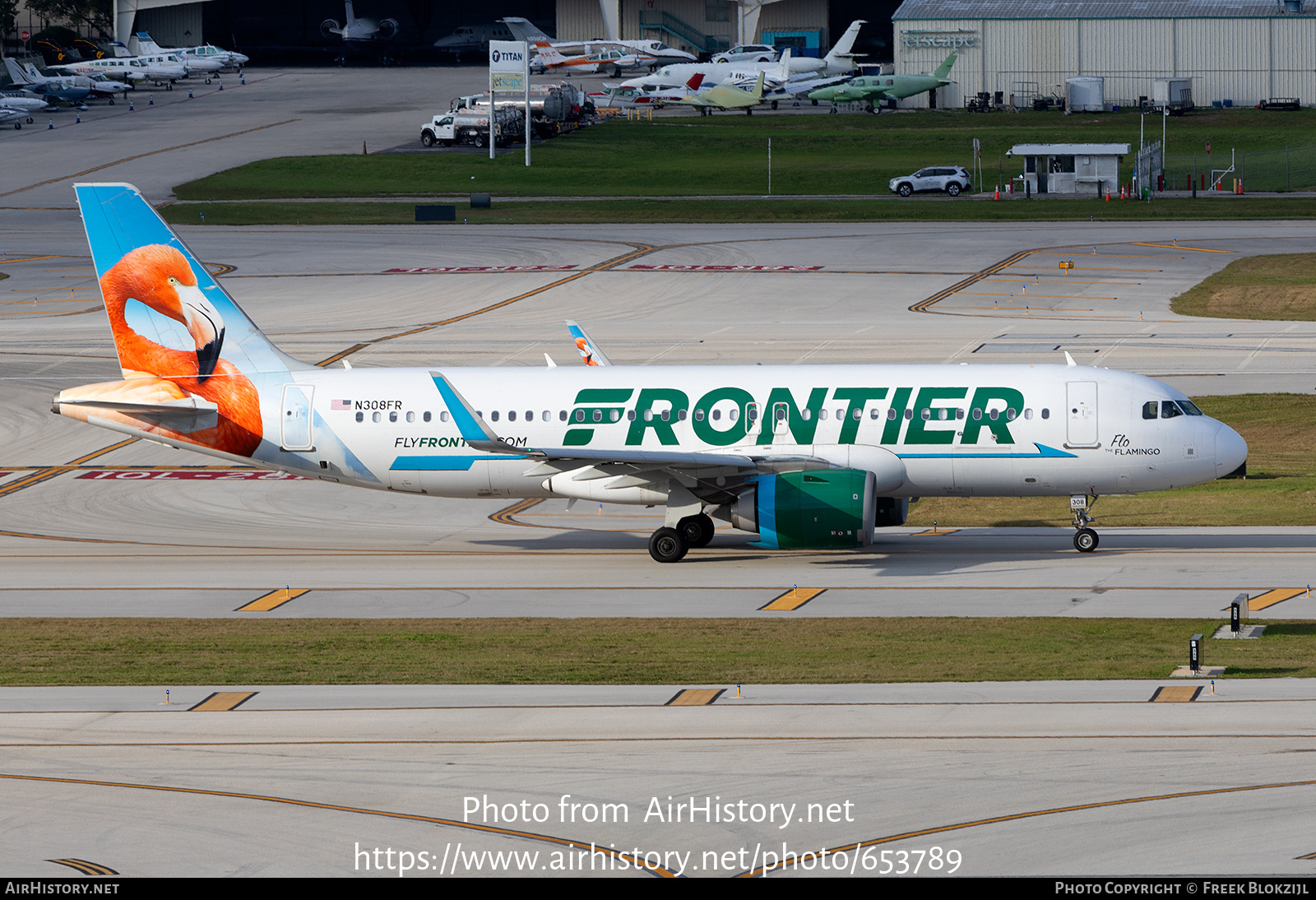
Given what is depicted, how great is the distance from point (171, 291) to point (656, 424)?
40.8 feet

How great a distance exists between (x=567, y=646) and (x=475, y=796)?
8.35 meters

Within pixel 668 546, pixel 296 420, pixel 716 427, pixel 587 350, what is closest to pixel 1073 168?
pixel 587 350

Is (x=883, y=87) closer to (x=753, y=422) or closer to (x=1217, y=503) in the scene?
(x=1217, y=503)

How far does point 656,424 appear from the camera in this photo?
1462 inches

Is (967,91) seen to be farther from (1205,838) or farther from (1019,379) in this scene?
(1205,838)

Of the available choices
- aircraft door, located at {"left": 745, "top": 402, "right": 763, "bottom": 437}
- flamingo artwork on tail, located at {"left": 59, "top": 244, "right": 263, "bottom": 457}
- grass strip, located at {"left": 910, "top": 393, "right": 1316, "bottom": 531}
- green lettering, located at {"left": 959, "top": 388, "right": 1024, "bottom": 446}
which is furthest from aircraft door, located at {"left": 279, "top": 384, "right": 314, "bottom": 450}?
grass strip, located at {"left": 910, "top": 393, "right": 1316, "bottom": 531}

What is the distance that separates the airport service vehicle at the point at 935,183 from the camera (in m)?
111

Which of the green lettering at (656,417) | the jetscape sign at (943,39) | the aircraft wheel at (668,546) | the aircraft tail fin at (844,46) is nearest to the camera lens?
the green lettering at (656,417)

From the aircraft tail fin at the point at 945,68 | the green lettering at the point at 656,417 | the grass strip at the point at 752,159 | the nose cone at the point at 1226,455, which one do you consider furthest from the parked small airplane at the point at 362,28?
the nose cone at the point at 1226,455

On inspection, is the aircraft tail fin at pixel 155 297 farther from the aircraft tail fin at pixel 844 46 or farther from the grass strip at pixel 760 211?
the aircraft tail fin at pixel 844 46

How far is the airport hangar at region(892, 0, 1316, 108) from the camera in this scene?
137000mm

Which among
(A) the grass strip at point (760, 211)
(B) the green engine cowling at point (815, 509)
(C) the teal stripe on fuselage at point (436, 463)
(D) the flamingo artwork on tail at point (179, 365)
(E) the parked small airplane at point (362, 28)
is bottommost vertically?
(B) the green engine cowling at point (815, 509)

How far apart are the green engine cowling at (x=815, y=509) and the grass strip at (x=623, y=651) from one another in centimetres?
365

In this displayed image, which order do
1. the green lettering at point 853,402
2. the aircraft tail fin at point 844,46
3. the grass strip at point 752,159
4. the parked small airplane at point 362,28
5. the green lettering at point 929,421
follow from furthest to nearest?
the parked small airplane at point 362,28 → the aircraft tail fin at point 844,46 → the grass strip at point 752,159 → the green lettering at point 853,402 → the green lettering at point 929,421
